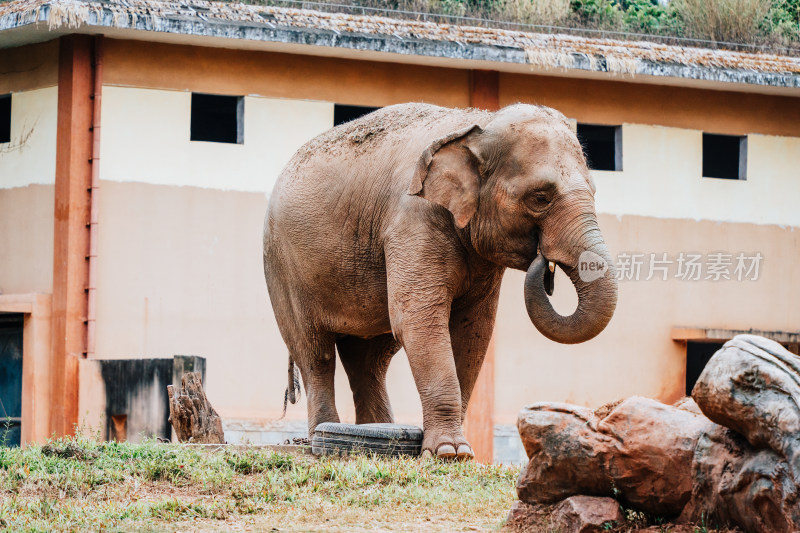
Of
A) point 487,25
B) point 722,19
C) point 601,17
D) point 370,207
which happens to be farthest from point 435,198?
point 601,17

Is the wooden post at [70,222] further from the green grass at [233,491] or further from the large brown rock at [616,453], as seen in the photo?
the large brown rock at [616,453]

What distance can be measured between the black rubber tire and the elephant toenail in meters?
0.33

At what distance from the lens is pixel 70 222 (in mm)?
15844

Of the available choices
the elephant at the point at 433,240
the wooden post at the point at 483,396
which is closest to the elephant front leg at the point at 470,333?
the elephant at the point at 433,240

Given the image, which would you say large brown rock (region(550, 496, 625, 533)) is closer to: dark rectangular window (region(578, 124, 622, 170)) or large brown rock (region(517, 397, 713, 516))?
large brown rock (region(517, 397, 713, 516))

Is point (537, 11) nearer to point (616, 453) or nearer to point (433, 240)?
point (433, 240)

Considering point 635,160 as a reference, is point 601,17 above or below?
above

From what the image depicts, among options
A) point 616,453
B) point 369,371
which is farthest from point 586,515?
point 369,371

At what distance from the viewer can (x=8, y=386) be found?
54.6 feet

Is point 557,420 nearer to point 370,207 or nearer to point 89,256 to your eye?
point 370,207

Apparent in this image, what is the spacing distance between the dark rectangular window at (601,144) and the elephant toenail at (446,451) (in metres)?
8.70

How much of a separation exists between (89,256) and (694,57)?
8061mm

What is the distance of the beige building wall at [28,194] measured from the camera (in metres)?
16.3

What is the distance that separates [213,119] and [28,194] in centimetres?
448
